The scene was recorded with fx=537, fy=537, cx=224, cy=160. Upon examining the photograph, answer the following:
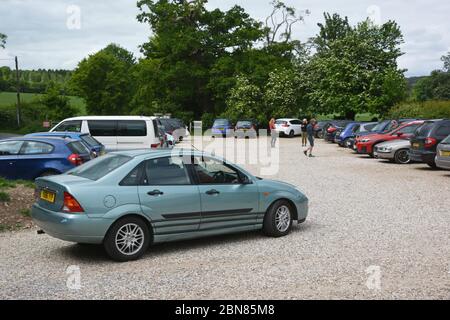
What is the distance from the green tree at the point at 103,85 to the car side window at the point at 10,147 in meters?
67.9

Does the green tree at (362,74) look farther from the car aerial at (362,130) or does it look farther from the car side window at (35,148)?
the car side window at (35,148)

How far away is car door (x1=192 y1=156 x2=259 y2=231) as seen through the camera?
773cm

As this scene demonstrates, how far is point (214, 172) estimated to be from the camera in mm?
8047

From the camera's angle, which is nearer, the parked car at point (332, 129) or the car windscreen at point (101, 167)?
the car windscreen at point (101, 167)

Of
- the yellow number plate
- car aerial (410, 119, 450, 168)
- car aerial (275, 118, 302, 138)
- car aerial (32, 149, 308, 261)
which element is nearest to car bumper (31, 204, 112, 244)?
car aerial (32, 149, 308, 261)

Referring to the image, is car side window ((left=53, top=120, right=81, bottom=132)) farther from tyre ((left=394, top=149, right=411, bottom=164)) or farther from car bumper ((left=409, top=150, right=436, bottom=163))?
tyre ((left=394, top=149, right=411, bottom=164))

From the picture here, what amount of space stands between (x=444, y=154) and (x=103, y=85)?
71307 millimetres

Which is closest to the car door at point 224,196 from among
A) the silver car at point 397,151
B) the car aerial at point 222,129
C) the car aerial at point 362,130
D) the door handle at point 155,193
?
the door handle at point 155,193

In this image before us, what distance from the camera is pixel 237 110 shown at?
52031 millimetres

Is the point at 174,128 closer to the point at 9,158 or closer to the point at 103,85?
the point at 9,158

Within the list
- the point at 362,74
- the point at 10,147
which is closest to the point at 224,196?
the point at 10,147

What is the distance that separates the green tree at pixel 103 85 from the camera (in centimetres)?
8031
